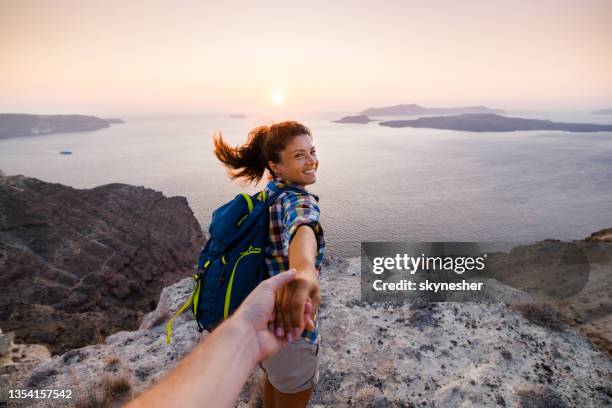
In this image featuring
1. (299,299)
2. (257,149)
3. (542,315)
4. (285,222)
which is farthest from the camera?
(542,315)

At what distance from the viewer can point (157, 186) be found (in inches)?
2709

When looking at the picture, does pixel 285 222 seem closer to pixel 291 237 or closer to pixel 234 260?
pixel 291 237

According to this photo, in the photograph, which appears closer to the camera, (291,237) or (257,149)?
(291,237)

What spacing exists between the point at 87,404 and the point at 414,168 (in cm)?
9022

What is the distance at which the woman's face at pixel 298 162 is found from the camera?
214 cm

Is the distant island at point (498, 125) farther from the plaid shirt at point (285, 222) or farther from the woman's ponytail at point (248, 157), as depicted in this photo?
the plaid shirt at point (285, 222)

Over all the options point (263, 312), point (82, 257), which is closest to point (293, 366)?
point (263, 312)

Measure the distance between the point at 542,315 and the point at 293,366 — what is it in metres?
7.32

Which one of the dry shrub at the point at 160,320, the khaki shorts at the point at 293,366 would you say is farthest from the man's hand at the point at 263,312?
the dry shrub at the point at 160,320

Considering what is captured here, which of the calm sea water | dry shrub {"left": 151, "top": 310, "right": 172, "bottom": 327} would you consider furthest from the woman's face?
the calm sea water

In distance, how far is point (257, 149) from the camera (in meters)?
2.51

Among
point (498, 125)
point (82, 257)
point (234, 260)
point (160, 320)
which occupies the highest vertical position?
point (498, 125)

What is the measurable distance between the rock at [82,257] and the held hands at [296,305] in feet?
55.3

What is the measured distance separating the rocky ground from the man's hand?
12.6 ft
